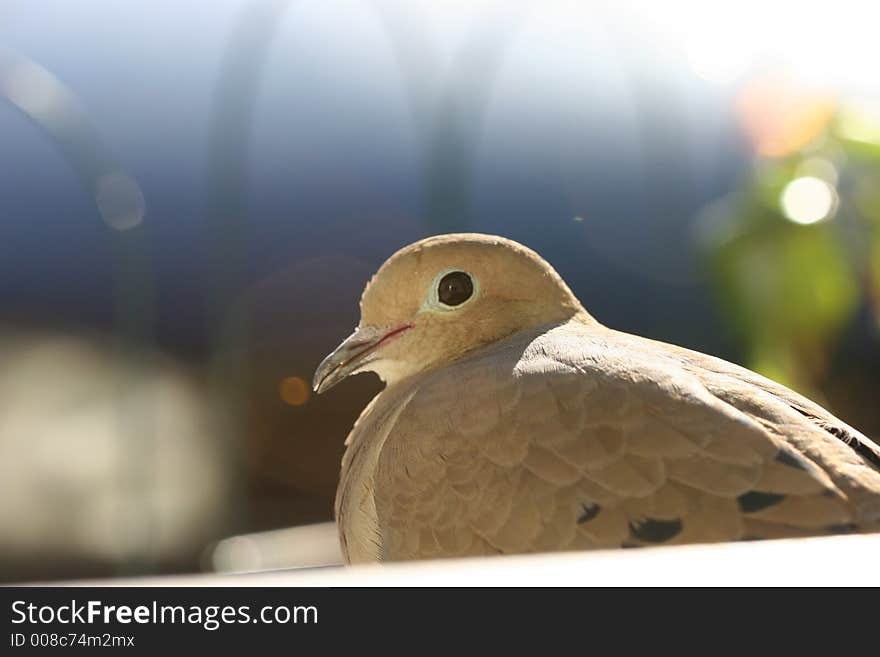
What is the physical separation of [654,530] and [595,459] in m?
0.10

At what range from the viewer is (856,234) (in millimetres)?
2271

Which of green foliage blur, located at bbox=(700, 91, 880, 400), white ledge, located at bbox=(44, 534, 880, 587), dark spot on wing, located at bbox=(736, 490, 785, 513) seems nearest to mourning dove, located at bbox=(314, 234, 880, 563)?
dark spot on wing, located at bbox=(736, 490, 785, 513)

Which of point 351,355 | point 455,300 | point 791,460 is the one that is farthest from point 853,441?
point 351,355

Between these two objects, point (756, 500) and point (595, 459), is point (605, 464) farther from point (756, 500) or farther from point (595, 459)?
point (756, 500)

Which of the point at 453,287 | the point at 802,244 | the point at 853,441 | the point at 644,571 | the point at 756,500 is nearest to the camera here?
the point at 644,571

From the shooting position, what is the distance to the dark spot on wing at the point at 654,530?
98 cm

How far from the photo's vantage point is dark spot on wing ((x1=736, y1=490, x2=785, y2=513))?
975 mm

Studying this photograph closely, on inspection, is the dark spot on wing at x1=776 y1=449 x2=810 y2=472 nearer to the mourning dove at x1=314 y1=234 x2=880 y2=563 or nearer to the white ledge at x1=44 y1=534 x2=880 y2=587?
the mourning dove at x1=314 y1=234 x2=880 y2=563

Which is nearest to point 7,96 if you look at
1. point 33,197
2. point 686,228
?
point 33,197

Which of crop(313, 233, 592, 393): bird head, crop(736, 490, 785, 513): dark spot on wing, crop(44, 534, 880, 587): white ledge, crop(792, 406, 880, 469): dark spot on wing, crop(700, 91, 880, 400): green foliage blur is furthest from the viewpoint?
crop(700, 91, 880, 400): green foliage blur

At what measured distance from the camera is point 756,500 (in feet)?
3.22

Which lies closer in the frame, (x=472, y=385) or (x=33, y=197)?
(x=472, y=385)
